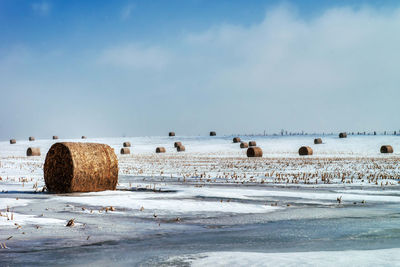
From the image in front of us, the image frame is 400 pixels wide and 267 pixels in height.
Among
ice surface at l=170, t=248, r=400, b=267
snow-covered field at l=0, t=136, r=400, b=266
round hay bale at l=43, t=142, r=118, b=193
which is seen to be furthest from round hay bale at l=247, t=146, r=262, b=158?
ice surface at l=170, t=248, r=400, b=267

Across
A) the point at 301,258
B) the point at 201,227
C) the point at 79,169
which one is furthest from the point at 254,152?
the point at 301,258

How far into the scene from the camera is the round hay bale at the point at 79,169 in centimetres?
1331

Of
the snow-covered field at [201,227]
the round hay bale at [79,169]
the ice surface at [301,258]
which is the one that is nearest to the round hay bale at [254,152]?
the snow-covered field at [201,227]

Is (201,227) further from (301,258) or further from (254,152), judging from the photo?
(254,152)

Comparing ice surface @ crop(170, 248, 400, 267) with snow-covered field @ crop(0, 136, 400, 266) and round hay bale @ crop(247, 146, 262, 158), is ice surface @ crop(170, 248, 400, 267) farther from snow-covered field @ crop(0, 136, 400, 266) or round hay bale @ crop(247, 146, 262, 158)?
round hay bale @ crop(247, 146, 262, 158)

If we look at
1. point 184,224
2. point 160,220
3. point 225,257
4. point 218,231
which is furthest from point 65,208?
point 225,257

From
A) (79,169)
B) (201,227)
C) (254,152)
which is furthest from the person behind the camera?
(254,152)

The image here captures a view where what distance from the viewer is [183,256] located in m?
5.75

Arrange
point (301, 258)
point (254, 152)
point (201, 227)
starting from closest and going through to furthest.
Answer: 1. point (301, 258)
2. point (201, 227)
3. point (254, 152)

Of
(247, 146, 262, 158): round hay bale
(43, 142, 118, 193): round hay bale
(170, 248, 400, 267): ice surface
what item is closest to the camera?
(170, 248, 400, 267): ice surface

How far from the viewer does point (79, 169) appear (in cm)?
1330

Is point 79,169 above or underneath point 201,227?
above

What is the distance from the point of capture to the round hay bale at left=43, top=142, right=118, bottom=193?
524 inches

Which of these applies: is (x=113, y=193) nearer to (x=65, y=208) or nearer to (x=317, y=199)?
(x=65, y=208)
